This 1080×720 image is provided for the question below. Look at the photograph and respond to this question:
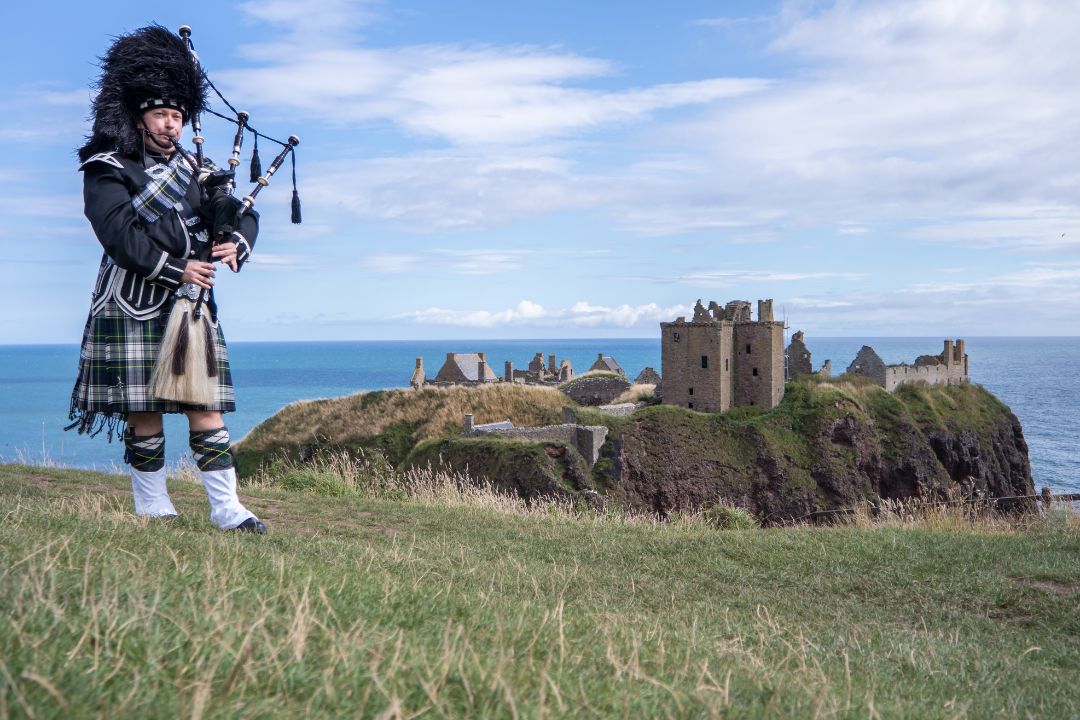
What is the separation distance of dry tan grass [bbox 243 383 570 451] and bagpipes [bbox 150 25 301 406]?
2818cm

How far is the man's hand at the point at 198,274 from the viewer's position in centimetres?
605

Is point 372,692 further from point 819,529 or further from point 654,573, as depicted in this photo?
point 819,529

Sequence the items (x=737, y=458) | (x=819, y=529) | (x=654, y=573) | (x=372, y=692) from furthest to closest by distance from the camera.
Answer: (x=737, y=458), (x=819, y=529), (x=654, y=573), (x=372, y=692)

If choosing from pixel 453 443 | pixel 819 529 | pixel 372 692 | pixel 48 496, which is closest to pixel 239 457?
pixel 453 443

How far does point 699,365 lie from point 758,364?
3240 millimetres

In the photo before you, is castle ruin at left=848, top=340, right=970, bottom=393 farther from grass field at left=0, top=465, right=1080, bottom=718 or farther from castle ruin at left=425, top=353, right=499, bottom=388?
grass field at left=0, top=465, right=1080, bottom=718

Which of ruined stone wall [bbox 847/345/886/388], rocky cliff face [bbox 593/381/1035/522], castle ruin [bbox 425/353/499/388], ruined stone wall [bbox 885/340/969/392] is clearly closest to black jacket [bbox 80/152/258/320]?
rocky cliff face [bbox 593/381/1035/522]

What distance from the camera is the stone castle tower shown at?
155 ft

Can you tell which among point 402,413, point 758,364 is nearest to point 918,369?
point 758,364

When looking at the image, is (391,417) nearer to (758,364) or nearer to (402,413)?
(402,413)

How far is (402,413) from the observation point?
36906 mm

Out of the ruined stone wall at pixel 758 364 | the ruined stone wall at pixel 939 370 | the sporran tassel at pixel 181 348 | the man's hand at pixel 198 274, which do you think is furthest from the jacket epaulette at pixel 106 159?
the ruined stone wall at pixel 939 370

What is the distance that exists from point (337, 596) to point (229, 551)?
3.92 feet

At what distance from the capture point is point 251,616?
300 cm
